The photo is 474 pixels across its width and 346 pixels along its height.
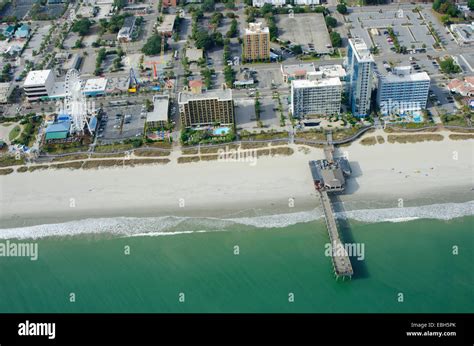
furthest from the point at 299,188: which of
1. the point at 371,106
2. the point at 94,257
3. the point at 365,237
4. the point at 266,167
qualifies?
the point at 94,257

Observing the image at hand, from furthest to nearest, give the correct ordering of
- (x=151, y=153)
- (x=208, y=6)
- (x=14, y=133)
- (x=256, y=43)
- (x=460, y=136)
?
(x=208, y=6) < (x=256, y=43) < (x=14, y=133) < (x=151, y=153) < (x=460, y=136)

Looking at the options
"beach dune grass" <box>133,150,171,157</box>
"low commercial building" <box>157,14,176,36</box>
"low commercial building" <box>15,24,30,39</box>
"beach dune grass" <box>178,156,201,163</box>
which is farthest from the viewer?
"low commercial building" <box>15,24,30,39</box>

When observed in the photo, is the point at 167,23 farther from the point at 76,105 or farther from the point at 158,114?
the point at 76,105

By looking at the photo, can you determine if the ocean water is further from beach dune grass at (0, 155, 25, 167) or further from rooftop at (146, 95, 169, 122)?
rooftop at (146, 95, 169, 122)

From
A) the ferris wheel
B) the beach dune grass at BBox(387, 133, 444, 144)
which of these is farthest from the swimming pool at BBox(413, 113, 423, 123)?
the ferris wheel

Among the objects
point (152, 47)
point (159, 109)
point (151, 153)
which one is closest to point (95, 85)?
point (152, 47)

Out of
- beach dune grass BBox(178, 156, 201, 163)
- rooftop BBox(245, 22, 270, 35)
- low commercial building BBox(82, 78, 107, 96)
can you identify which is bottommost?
beach dune grass BBox(178, 156, 201, 163)

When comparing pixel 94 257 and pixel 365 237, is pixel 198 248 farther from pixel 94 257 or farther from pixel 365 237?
pixel 365 237
